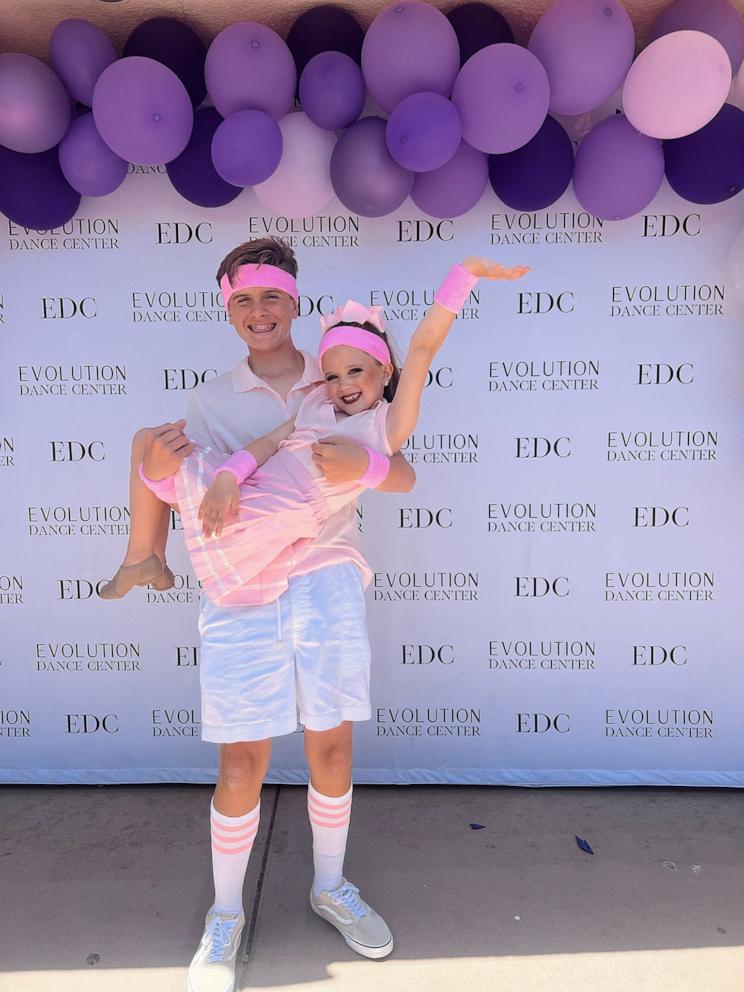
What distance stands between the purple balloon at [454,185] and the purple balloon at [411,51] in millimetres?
218

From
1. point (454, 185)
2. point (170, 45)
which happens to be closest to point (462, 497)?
point (454, 185)

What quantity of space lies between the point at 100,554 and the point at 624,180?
2273mm

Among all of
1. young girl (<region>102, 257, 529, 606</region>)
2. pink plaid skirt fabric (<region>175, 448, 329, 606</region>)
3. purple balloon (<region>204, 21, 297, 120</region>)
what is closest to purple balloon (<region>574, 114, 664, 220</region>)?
young girl (<region>102, 257, 529, 606</region>)

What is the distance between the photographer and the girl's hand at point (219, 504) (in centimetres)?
186

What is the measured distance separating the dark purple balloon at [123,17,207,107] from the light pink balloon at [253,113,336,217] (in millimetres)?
343

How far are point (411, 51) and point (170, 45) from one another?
2.59 ft

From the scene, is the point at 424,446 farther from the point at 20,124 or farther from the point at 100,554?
the point at 20,124

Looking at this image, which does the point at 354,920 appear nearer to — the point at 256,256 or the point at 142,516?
the point at 142,516

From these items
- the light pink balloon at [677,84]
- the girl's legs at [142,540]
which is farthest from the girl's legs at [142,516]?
the light pink balloon at [677,84]

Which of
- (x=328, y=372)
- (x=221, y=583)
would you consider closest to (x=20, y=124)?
(x=328, y=372)

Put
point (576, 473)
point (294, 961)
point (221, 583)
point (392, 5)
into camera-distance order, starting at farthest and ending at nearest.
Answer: point (576, 473)
point (392, 5)
point (294, 961)
point (221, 583)

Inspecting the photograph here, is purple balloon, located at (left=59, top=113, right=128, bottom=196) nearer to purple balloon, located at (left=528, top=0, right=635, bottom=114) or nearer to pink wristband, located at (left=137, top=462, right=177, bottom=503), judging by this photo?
pink wristband, located at (left=137, top=462, right=177, bottom=503)

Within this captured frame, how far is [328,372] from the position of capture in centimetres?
204

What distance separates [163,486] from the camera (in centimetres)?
197
